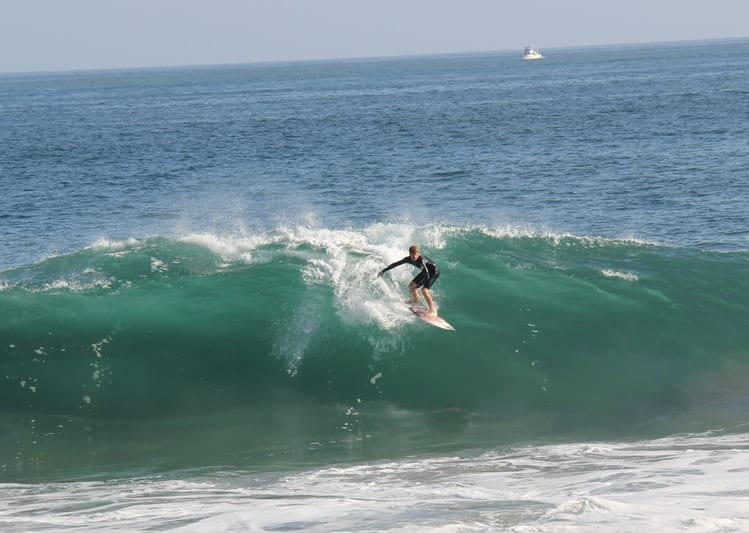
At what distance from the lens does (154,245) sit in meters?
22.7

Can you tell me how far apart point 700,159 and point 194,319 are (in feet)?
103

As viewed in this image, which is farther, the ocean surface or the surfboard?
the surfboard

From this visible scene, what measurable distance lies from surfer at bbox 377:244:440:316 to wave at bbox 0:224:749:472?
→ 0.54 m

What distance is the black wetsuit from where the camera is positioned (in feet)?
58.1

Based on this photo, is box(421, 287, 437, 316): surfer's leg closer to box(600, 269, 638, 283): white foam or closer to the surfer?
the surfer

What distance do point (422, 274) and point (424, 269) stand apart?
0.65 ft

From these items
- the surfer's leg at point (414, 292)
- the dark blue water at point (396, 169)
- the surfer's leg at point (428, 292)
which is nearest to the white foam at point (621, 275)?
the surfer's leg at point (428, 292)

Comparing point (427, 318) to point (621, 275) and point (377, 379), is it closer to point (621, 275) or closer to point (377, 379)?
point (377, 379)

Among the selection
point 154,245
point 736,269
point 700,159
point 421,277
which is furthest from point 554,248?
point 700,159

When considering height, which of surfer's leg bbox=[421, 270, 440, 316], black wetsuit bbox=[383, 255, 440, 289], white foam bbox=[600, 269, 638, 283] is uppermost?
black wetsuit bbox=[383, 255, 440, 289]

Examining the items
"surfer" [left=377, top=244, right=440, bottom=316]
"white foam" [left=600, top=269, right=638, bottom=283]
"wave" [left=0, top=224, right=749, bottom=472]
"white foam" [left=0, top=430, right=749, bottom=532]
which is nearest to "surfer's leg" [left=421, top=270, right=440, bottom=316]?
"surfer" [left=377, top=244, right=440, bottom=316]

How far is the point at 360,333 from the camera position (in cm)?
1853

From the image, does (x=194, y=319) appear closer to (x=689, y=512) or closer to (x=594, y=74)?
(x=689, y=512)

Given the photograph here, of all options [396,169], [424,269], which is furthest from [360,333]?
[396,169]
